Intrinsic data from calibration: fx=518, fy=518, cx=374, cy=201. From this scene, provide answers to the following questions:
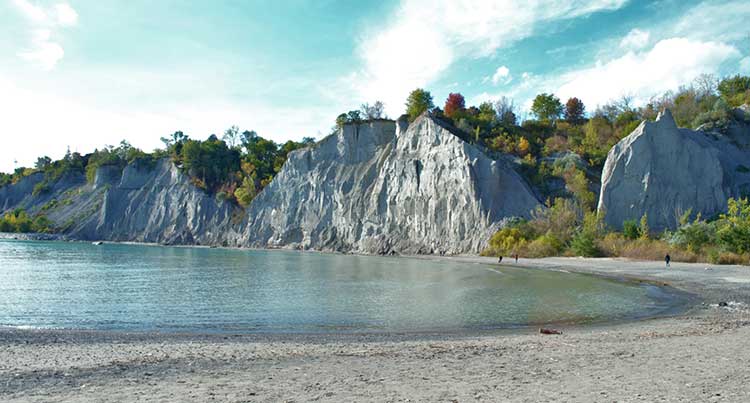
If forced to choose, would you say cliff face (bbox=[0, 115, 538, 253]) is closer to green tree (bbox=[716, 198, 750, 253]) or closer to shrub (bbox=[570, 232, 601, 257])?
shrub (bbox=[570, 232, 601, 257])

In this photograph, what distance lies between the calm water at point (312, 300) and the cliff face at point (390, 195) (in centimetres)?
2058

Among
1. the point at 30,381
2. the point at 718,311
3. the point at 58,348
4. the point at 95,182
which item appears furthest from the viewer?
the point at 95,182

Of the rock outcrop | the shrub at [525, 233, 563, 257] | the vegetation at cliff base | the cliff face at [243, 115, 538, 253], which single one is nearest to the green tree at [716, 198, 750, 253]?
the vegetation at cliff base

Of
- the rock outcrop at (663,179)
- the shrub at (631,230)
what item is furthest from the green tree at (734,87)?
the shrub at (631,230)

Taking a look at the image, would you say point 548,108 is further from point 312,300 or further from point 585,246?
point 312,300

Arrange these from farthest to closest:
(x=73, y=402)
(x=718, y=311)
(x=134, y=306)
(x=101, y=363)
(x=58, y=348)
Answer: (x=134, y=306) → (x=718, y=311) → (x=58, y=348) → (x=101, y=363) → (x=73, y=402)

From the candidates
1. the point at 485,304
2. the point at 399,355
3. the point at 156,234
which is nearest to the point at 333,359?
the point at 399,355

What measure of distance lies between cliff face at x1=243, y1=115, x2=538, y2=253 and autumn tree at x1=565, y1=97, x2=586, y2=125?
103 ft

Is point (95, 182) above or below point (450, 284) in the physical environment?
above

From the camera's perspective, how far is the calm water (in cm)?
1672

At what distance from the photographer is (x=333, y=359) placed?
34.5 ft

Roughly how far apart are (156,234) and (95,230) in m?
14.4

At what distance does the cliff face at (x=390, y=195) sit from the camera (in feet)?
177

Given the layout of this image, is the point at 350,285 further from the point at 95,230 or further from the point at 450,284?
the point at 95,230
